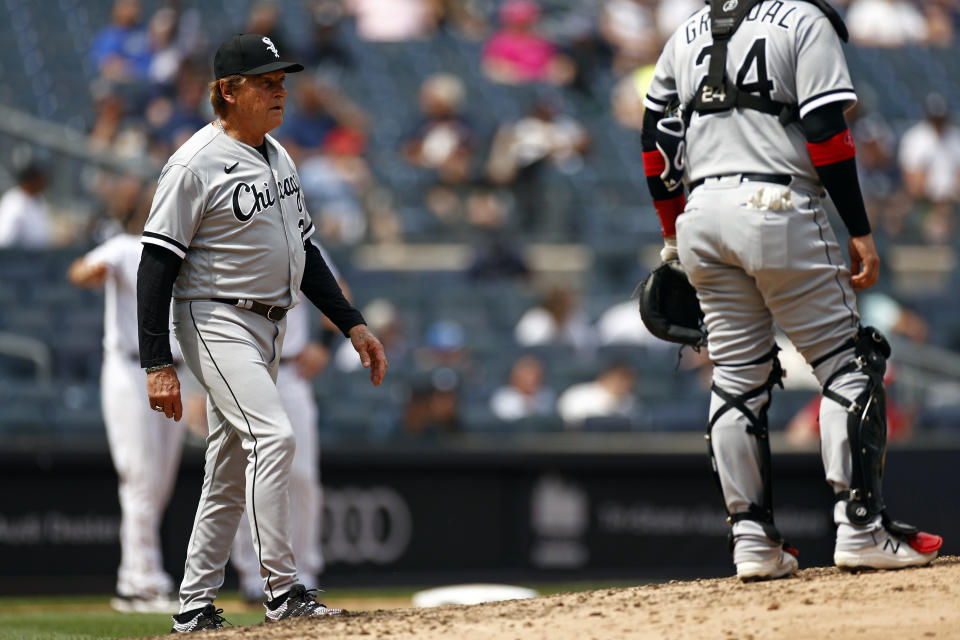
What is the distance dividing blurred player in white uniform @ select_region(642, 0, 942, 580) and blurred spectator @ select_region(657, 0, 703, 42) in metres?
11.2

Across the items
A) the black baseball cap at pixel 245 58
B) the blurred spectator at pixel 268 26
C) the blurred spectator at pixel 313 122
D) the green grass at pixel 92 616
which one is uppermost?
the blurred spectator at pixel 268 26

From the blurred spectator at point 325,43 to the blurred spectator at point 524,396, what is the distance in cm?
513

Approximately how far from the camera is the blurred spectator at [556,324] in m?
10.9

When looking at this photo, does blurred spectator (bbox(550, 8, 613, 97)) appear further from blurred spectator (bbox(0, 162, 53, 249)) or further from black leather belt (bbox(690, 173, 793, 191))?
black leather belt (bbox(690, 173, 793, 191))

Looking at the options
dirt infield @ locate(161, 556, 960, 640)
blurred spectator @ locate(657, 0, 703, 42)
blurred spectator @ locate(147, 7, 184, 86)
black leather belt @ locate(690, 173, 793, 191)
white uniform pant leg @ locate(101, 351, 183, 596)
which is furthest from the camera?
blurred spectator @ locate(657, 0, 703, 42)

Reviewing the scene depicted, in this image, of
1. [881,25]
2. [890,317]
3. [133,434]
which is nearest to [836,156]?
[133,434]

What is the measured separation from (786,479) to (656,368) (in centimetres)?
156

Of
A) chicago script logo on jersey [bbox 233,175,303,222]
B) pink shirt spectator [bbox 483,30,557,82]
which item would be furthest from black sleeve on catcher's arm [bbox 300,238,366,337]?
pink shirt spectator [bbox 483,30,557,82]

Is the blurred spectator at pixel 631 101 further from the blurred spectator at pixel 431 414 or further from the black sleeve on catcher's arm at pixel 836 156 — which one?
the black sleeve on catcher's arm at pixel 836 156

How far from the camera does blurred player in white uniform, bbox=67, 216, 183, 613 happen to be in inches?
271

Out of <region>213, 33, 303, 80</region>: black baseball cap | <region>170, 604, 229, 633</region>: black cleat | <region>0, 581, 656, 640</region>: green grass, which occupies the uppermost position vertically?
<region>213, 33, 303, 80</region>: black baseball cap

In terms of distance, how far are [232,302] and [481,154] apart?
27.9 ft

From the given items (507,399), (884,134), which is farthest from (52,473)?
(884,134)

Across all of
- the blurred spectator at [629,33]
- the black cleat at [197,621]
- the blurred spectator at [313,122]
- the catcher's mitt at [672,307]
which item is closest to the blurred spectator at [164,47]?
the blurred spectator at [313,122]
